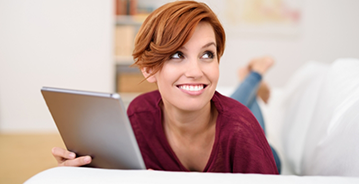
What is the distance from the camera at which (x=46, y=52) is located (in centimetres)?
288

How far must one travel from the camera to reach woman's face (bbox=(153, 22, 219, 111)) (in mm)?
714

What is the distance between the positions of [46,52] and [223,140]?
2.49m

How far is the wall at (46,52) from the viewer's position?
112 inches

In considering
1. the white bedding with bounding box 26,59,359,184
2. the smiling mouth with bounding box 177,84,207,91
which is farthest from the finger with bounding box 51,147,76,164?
the smiling mouth with bounding box 177,84,207,91

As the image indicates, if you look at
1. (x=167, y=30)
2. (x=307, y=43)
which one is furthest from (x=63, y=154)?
(x=307, y=43)

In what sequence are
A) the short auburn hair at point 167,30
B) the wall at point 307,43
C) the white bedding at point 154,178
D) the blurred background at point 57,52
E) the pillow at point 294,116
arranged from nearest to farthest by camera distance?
the white bedding at point 154,178 < the short auburn hair at point 167,30 < the pillow at point 294,116 < the blurred background at point 57,52 < the wall at point 307,43

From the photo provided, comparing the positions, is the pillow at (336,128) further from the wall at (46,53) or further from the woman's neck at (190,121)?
the wall at (46,53)

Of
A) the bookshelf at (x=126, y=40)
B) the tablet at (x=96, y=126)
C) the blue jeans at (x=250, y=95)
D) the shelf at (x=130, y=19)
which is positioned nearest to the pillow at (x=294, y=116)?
the blue jeans at (x=250, y=95)

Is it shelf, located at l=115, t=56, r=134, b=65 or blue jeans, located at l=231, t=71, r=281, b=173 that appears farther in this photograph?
shelf, located at l=115, t=56, r=134, b=65

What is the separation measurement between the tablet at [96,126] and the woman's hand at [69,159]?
13 millimetres

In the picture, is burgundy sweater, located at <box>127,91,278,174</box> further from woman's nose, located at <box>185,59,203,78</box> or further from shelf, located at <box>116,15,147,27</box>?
shelf, located at <box>116,15,147,27</box>

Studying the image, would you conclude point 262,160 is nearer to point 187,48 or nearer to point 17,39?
point 187,48

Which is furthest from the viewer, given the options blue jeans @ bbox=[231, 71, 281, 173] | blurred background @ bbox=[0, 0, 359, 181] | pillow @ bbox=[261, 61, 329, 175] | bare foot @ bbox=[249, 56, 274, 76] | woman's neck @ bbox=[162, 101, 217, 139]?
blurred background @ bbox=[0, 0, 359, 181]

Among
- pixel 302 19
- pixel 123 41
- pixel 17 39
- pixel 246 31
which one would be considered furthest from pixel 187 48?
pixel 302 19
